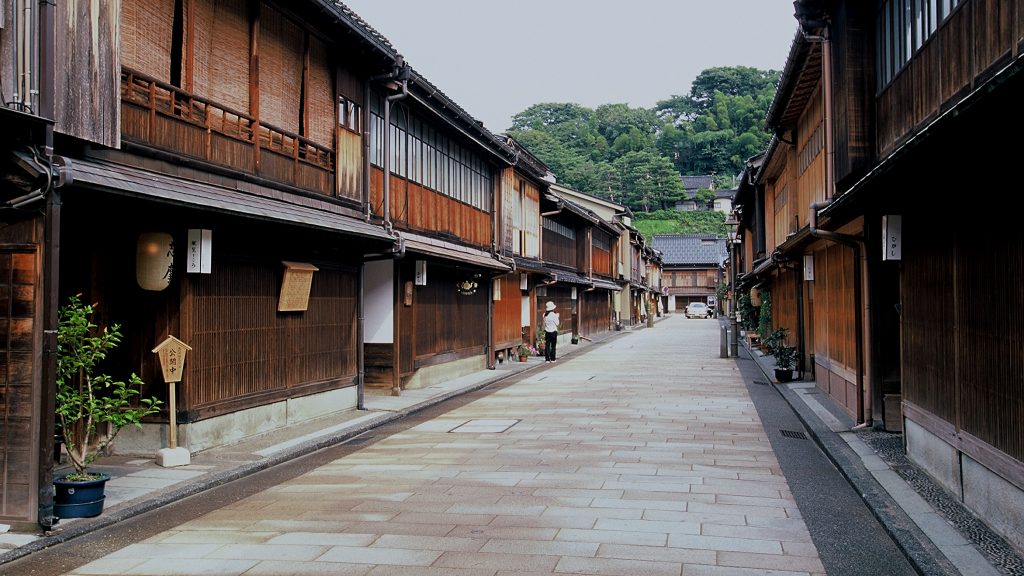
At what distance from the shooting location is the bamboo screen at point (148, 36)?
10.4m

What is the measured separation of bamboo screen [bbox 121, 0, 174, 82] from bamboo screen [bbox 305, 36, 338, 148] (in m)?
4.06

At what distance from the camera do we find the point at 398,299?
20078mm

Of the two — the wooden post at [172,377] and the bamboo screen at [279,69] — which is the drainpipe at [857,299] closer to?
the bamboo screen at [279,69]

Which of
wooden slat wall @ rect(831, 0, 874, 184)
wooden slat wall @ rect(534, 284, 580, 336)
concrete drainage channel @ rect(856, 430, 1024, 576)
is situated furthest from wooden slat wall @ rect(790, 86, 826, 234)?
wooden slat wall @ rect(534, 284, 580, 336)

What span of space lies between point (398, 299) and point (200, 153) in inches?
342

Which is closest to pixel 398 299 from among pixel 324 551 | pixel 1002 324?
pixel 324 551

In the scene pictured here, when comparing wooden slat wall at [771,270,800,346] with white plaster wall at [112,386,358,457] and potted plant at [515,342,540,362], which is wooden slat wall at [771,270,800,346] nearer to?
potted plant at [515,342,540,362]

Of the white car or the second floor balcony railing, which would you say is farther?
the white car

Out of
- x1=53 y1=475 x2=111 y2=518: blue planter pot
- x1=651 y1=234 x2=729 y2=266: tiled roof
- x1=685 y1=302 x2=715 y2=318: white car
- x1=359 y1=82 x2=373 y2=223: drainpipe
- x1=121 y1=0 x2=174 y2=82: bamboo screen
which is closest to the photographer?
x1=53 y1=475 x2=111 y2=518: blue planter pot

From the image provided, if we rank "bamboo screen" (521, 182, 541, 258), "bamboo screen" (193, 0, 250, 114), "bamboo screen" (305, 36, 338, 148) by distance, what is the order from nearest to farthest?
"bamboo screen" (193, 0, 250, 114), "bamboo screen" (305, 36, 338, 148), "bamboo screen" (521, 182, 541, 258)

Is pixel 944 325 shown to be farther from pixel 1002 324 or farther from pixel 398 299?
pixel 398 299

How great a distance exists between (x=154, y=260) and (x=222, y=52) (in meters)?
3.63

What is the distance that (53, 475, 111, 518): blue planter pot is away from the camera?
27.5 ft

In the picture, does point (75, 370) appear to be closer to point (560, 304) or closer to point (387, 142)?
point (387, 142)
